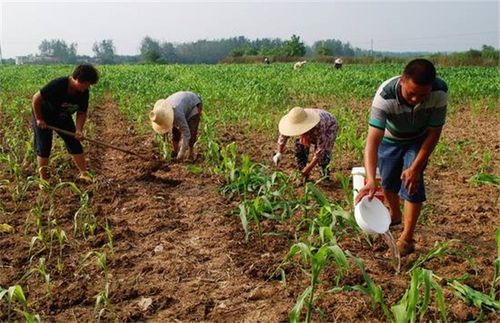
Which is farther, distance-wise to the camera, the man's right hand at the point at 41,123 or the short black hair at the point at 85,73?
the man's right hand at the point at 41,123

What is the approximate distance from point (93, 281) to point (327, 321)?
55.9 inches

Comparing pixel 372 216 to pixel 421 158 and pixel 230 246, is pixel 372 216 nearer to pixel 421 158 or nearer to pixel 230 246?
pixel 421 158

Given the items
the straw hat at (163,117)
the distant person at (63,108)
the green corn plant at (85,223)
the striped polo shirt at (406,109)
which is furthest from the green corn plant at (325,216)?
the distant person at (63,108)

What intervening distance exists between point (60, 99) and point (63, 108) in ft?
0.34

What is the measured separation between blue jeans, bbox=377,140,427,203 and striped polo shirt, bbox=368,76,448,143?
22cm

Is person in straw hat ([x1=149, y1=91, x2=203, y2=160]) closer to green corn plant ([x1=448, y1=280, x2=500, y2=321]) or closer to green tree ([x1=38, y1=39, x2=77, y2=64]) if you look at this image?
green corn plant ([x1=448, y1=280, x2=500, y2=321])

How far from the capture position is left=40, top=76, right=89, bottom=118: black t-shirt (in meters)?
4.39

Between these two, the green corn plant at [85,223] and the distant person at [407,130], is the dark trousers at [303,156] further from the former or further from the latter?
the green corn plant at [85,223]

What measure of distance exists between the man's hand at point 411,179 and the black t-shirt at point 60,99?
302 cm

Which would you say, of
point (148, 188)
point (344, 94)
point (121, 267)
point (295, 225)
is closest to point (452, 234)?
point (295, 225)

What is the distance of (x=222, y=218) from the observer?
150 inches

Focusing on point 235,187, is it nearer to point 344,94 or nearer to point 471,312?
point 471,312

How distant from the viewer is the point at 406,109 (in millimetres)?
2926

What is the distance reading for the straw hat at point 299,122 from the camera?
424 cm
